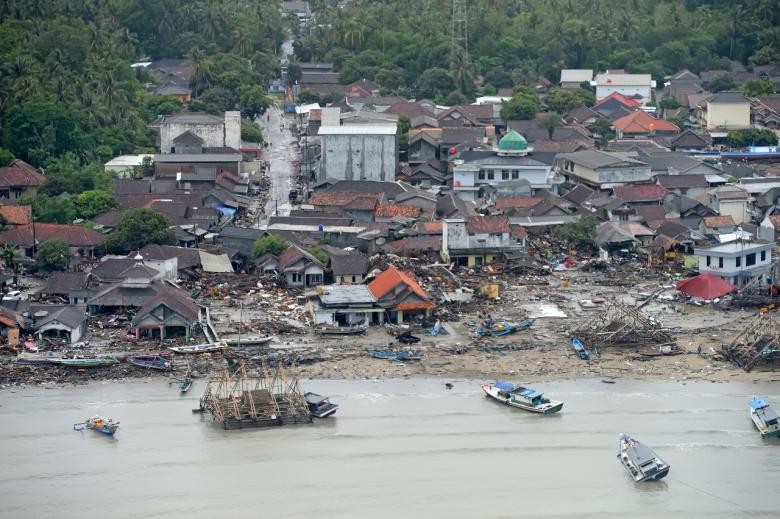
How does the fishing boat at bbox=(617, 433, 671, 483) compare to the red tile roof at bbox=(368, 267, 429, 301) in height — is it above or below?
below

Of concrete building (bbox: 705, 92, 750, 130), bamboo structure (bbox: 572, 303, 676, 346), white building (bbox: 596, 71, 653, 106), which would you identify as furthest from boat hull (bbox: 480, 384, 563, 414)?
white building (bbox: 596, 71, 653, 106)

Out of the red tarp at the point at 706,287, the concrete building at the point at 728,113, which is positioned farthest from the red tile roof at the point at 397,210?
the concrete building at the point at 728,113

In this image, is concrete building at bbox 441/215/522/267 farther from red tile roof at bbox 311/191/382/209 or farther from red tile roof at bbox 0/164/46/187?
red tile roof at bbox 0/164/46/187

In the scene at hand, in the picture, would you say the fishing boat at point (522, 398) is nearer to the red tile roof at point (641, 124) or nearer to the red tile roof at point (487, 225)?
the red tile roof at point (487, 225)

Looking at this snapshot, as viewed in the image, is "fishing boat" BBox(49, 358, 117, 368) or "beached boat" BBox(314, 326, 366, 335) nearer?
"fishing boat" BBox(49, 358, 117, 368)

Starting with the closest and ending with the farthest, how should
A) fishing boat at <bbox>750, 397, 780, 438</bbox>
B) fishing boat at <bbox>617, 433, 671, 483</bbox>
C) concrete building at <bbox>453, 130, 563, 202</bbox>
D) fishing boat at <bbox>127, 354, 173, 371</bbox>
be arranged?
fishing boat at <bbox>617, 433, 671, 483</bbox> < fishing boat at <bbox>750, 397, 780, 438</bbox> < fishing boat at <bbox>127, 354, 173, 371</bbox> < concrete building at <bbox>453, 130, 563, 202</bbox>
